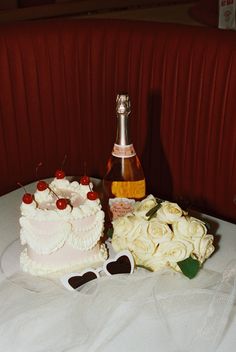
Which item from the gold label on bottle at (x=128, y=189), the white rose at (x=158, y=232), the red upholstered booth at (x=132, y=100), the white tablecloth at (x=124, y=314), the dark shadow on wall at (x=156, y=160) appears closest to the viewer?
the white tablecloth at (x=124, y=314)

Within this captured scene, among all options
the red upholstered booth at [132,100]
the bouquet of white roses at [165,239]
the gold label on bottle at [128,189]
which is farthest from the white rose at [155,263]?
the red upholstered booth at [132,100]

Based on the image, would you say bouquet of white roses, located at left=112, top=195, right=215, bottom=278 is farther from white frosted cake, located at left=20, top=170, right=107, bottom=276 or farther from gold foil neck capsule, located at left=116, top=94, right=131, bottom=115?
gold foil neck capsule, located at left=116, top=94, right=131, bottom=115

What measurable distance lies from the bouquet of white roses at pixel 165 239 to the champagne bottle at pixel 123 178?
17 cm

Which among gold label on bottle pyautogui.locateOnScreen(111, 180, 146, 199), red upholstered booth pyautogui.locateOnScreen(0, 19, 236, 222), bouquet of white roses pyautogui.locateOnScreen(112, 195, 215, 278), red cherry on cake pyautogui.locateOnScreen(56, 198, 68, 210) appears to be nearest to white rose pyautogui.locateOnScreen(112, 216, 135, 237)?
bouquet of white roses pyautogui.locateOnScreen(112, 195, 215, 278)

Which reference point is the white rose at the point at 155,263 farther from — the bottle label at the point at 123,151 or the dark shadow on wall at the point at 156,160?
the dark shadow on wall at the point at 156,160

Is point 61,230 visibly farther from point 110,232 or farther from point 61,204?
point 110,232

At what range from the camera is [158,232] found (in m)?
1.03

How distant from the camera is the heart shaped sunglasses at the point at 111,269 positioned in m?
1.06

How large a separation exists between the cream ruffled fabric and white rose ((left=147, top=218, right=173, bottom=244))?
0.07 meters

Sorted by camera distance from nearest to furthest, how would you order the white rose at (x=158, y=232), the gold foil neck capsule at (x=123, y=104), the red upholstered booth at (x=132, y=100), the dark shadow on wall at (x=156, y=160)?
the white rose at (x=158, y=232)
the gold foil neck capsule at (x=123, y=104)
the red upholstered booth at (x=132, y=100)
the dark shadow on wall at (x=156, y=160)

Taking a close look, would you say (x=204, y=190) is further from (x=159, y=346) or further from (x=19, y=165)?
(x=159, y=346)

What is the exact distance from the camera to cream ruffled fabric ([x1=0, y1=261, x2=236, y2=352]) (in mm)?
920

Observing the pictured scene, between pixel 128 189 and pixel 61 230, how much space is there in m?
0.30

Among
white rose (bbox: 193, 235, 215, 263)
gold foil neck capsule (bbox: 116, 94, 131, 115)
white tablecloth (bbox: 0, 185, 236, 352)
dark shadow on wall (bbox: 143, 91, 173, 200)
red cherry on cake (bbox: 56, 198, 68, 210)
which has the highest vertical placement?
gold foil neck capsule (bbox: 116, 94, 131, 115)
